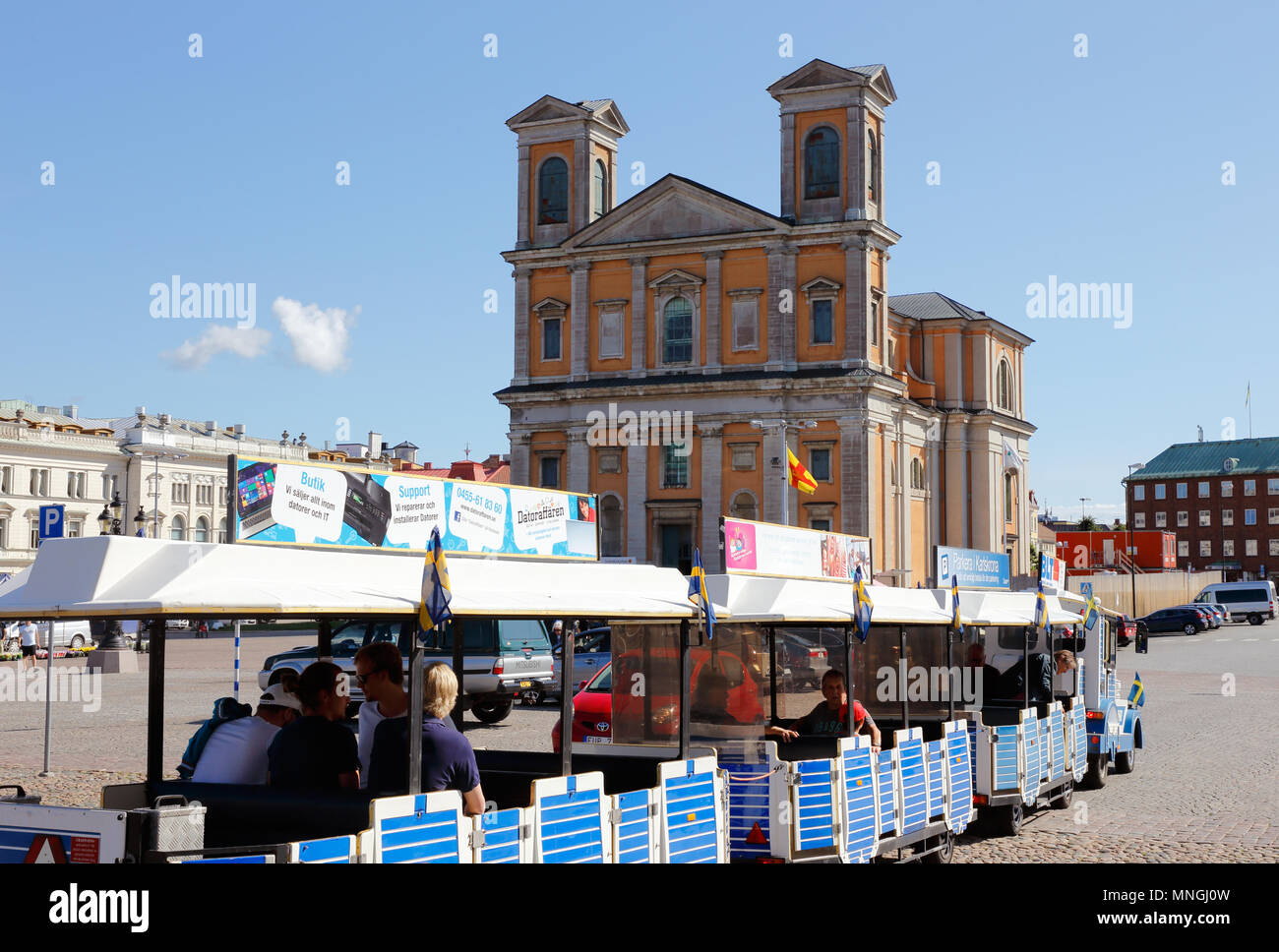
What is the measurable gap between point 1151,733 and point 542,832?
18.1 metres

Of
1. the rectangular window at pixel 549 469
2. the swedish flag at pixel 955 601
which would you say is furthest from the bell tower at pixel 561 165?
the swedish flag at pixel 955 601

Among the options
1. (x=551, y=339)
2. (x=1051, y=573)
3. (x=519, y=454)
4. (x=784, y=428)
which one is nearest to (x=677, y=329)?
(x=551, y=339)

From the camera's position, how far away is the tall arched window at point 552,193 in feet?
224

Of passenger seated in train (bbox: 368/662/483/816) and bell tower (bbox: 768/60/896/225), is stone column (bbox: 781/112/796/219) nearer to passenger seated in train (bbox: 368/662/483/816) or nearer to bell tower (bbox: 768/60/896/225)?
bell tower (bbox: 768/60/896/225)

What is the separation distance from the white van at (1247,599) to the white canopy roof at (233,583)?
7964 cm

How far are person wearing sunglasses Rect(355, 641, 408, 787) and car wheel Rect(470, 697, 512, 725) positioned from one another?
16.7 m

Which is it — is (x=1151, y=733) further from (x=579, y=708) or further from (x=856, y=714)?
(x=856, y=714)

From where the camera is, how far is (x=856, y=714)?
1032 centimetres

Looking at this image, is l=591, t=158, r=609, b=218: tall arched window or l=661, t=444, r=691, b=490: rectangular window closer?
l=661, t=444, r=691, b=490: rectangular window

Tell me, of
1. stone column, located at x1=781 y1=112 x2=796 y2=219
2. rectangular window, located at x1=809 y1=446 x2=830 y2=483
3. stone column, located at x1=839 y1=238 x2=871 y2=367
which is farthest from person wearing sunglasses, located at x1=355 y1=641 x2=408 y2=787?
stone column, located at x1=781 y1=112 x2=796 y2=219

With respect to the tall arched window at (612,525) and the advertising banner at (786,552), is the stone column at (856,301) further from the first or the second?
the advertising banner at (786,552)

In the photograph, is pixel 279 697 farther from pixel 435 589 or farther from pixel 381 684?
pixel 435 589

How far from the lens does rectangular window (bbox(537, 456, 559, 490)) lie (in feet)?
217
